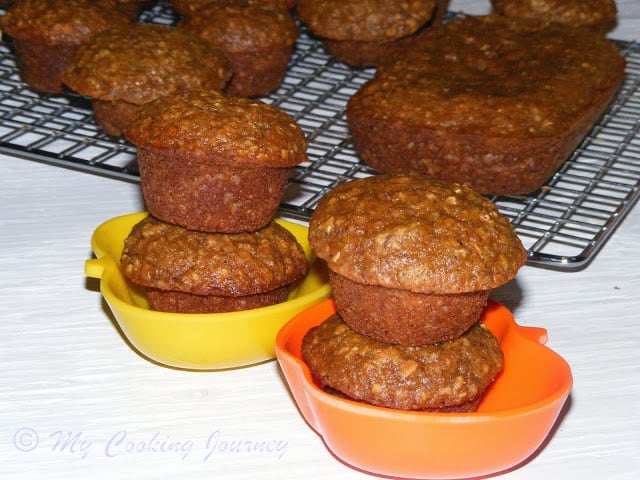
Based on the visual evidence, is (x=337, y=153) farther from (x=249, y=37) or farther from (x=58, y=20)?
(x=58, y=20)

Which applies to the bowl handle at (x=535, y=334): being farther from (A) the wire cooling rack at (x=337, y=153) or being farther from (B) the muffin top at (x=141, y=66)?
(B) the muffin top at (x=141, y=66)

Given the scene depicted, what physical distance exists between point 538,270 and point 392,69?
0.76m

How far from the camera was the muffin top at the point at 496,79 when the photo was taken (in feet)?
8.56

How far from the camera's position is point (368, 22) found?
3488mm

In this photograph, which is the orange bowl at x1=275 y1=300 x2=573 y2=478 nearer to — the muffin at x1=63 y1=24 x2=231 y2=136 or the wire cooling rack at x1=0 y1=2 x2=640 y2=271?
the wire cooling rack at x1=0 y1=2 x2=640 y2=271

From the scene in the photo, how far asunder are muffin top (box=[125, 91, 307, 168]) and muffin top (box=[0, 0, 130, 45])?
1301mm

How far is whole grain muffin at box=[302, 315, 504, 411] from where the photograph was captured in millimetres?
1778

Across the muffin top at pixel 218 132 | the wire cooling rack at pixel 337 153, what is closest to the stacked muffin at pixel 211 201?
the muffin top at pixel 218 132

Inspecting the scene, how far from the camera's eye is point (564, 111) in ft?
8.74

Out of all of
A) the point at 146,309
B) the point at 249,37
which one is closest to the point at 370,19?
the point at 249,37

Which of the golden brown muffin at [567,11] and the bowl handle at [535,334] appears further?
the golden brown muffin at [567,11]

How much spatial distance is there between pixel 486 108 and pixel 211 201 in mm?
902

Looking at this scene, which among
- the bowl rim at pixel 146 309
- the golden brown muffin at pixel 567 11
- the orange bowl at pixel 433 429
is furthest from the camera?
the golden brown muffin at pixel 567 11

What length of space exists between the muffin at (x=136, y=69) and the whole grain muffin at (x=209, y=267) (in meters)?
0.74
